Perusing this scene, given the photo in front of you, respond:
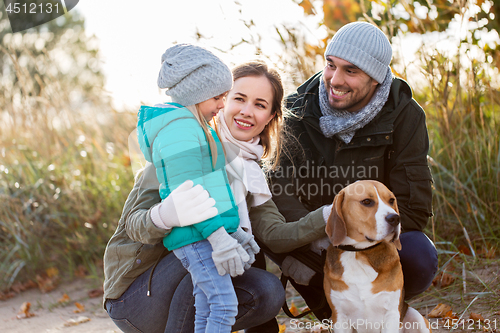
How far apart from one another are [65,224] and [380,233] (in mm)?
3762

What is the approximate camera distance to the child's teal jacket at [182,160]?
2062 millimetres

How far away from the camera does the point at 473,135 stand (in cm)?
400

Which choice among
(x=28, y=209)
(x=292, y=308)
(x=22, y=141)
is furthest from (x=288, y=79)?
(x=22, y=141)

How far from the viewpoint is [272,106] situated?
2.88 m

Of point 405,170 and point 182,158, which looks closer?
point 182,158

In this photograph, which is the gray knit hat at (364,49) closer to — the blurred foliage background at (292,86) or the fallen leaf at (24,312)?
the blurred foliage background at (292,86)

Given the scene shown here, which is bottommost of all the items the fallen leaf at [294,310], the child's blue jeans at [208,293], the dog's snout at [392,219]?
the fallen leaf at [294,310]

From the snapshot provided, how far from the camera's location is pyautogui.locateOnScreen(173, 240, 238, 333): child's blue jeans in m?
2.08

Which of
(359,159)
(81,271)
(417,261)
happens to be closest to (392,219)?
(417,261)

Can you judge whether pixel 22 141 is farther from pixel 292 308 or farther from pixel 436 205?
pixel 436 205

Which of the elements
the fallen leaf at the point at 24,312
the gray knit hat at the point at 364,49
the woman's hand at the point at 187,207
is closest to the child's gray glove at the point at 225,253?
the woman's hand at the point at 187,207

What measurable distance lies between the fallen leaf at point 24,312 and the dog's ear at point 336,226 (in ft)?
10.1

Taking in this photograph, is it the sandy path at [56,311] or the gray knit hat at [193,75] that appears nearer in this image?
the gray knit hat at [193,75]

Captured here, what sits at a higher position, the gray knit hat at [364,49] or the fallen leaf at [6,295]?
the gray knit hat at [364,49]
